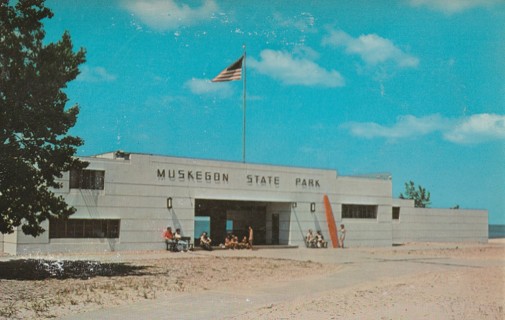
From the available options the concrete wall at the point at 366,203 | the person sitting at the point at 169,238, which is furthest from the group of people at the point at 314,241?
the person sitting at the point at 169,238

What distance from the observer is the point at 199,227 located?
32.5 metres

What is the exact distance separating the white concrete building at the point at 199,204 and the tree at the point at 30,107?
30.1ft

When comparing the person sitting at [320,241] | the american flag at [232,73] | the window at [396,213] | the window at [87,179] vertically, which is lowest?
the person sitting at [320,241]

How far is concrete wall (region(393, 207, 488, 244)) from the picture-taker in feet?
160

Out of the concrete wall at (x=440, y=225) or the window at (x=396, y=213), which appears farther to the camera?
the concrete wall at (x=440, y=225)

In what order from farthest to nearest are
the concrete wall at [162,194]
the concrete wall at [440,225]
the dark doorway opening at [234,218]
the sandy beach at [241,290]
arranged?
1. the concrete wall at [440,225]
2. the dark doorway opening at [234,218]
3. the concrete wall at [162,194]
4. the sandy beach at [241,290]

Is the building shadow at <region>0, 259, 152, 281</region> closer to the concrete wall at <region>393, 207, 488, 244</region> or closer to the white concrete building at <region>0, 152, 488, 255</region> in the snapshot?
the white concrete building at <region>0, 152, 488, 255</region>

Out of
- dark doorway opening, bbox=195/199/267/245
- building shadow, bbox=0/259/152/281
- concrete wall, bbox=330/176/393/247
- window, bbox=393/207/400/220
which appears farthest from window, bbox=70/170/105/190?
window, bbox=393/207/400/220

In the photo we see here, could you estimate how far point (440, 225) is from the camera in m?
52.1

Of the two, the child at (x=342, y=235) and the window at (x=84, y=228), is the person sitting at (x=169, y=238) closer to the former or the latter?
the window at (x=84, y=228)

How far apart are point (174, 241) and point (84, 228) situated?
4.47 m

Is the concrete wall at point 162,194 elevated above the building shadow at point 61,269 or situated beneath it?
elevated above

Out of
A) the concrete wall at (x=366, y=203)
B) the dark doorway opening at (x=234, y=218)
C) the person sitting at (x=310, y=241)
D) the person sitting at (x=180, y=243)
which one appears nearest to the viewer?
the person sitting at (x=180, y=243)

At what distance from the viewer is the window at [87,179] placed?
86.9 feet
